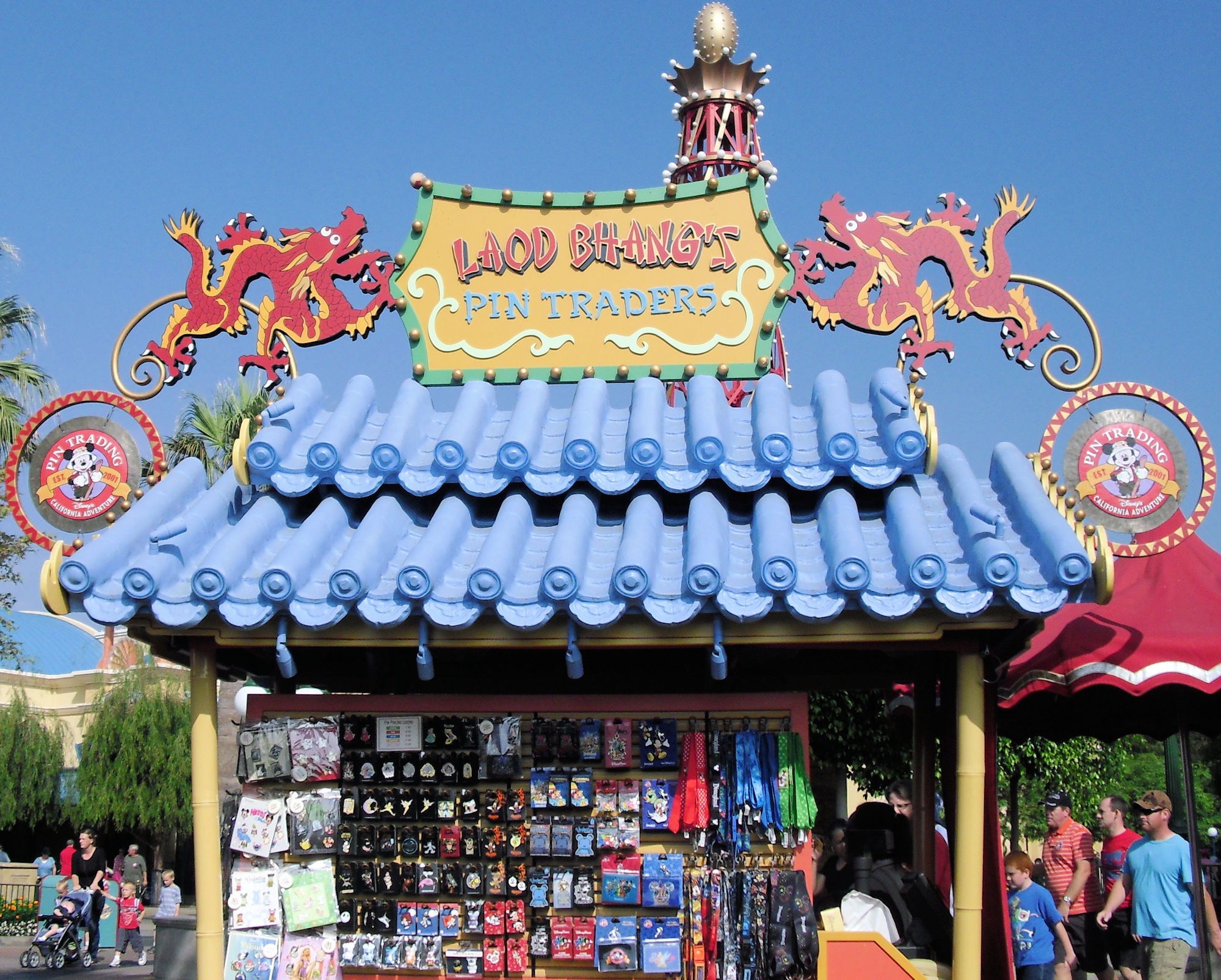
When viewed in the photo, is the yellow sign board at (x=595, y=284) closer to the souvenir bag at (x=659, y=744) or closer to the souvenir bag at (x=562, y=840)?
the souvenir bag at (x=659, y=744)

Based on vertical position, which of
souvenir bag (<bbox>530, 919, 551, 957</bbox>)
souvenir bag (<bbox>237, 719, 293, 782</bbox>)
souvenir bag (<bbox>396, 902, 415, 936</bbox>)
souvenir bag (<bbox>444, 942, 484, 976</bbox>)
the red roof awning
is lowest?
souvenir bag (<bbox>444, 942, 484, 976</bbox>)

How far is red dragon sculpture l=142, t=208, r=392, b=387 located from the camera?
970cm

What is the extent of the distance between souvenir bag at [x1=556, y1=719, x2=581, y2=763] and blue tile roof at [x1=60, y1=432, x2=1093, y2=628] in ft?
3.65

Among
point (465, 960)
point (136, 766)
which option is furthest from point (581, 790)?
point (136, 766)

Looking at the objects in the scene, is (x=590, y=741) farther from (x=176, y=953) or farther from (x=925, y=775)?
(x=176, y=953)

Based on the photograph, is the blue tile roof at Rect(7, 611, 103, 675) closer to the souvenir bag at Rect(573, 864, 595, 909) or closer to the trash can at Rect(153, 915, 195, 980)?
the trash can at Rect(153, 915, 195, 980)

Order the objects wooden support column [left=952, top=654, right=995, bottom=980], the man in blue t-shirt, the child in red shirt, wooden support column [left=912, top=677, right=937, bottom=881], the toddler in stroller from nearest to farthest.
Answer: wooden support column [left=952, top=654, right=995, bottom=980], the man in blue t-shirt, wooden support column [left=912, top=677, right=937, bottom=881], the toddler in stroller, the child in red shirt

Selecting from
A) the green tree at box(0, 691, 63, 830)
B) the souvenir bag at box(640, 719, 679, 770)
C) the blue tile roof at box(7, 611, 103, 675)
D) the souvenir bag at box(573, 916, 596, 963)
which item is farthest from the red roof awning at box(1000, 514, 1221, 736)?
the blue tile roof at box(7, 611, 103, 675)

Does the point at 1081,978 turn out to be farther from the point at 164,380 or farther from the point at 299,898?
the point at 164,380

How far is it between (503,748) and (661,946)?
1.52 m

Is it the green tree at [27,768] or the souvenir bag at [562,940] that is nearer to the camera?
the souvenir bag at [562,940]

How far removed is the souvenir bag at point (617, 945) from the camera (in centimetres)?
785

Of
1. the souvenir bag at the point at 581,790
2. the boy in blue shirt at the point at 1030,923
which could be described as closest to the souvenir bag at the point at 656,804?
the souvenir bag at the point at 581,790

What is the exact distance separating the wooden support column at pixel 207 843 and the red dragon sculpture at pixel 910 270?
5.02 meters
